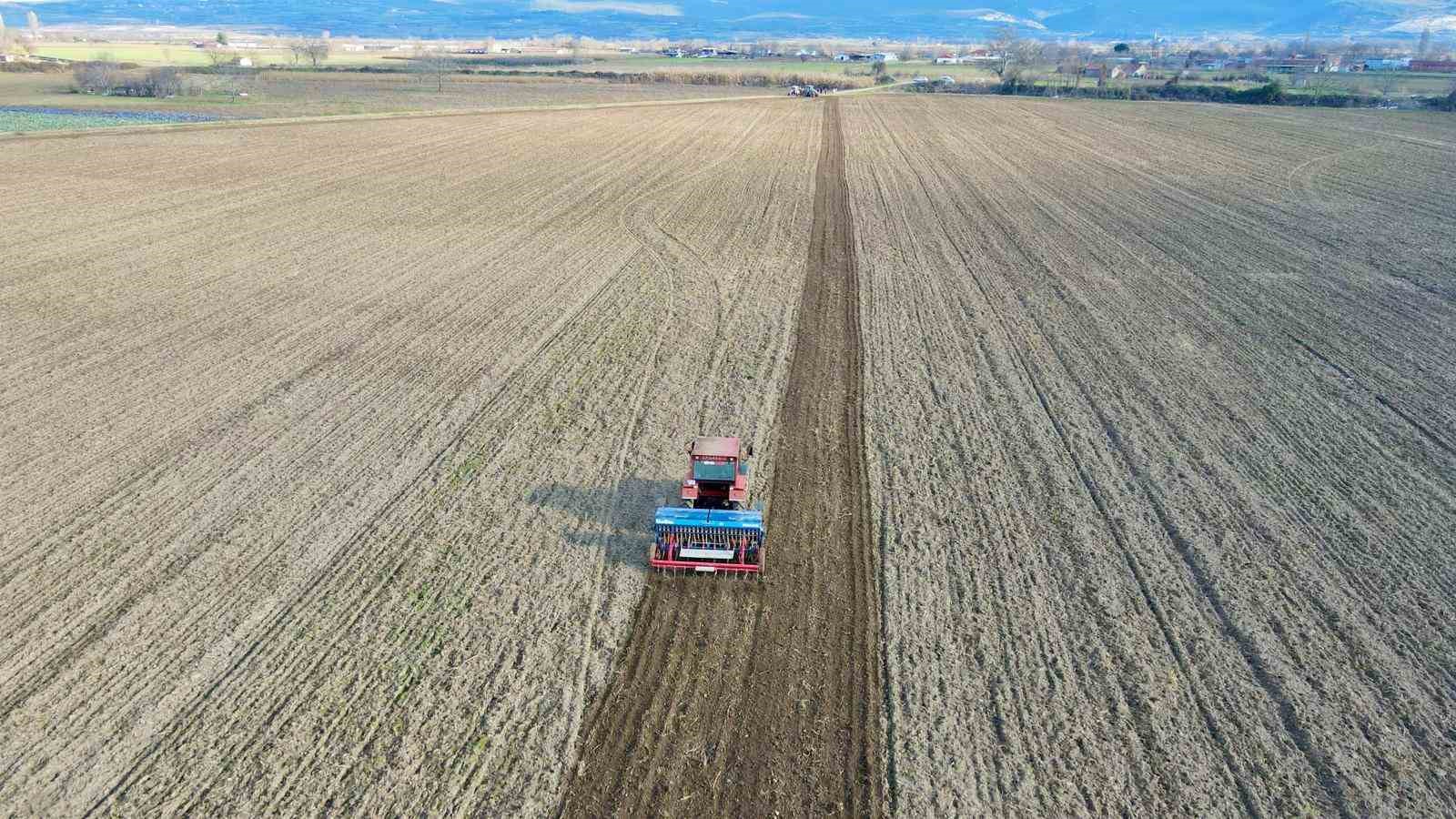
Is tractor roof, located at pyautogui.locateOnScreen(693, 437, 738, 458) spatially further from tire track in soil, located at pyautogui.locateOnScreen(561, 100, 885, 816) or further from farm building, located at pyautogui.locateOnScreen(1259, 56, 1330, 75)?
farm building, located at pyautogui.locateOnScreen(1259, 56, 1330, 75)

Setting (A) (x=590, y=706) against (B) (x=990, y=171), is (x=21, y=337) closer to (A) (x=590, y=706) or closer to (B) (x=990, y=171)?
(A) (x=590, y=706)

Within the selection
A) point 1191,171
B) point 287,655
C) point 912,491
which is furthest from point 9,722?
point 1191,171

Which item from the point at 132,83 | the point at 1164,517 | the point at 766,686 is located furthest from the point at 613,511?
the point at 132,83

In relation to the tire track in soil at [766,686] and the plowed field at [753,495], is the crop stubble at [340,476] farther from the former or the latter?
the tire track in soil at [766,686]

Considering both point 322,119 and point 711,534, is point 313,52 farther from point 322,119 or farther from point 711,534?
point 711,534

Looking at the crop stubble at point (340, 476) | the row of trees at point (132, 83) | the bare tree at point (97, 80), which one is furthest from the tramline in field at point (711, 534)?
the bare tree at point (97, 80)

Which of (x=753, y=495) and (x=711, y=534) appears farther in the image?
(x=753, y=495)
